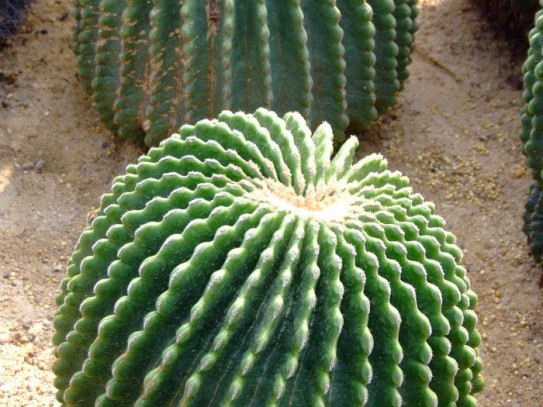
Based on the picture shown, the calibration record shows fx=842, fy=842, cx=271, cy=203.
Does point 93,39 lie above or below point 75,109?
above

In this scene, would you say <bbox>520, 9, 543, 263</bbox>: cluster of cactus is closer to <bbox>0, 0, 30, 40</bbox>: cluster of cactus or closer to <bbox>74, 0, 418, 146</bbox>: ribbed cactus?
<bbox>74, 0, 418, 146</bbox>: ribbed cactus

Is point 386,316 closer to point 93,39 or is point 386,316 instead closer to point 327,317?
point 327,317

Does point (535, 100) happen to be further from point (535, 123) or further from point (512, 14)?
point (512, 14)

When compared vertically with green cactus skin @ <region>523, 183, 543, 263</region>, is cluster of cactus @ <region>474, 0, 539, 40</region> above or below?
above

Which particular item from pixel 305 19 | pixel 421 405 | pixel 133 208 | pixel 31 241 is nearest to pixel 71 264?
pixel 133 208

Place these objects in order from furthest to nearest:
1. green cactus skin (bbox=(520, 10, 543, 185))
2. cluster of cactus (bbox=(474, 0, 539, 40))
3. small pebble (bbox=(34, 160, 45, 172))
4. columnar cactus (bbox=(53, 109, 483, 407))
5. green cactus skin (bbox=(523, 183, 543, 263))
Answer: cluster of cactus (bbox=(474, 0, 539, 40)) < small pebble (bbox=(34, 160, 45, 172)) < green cactus skin (bbox=(523, 183, 543, 263)) < green cactus skin (bbox=(520, 10, 543, 185)) < columnar cactus (bbox=(53, 109, 483, 407))

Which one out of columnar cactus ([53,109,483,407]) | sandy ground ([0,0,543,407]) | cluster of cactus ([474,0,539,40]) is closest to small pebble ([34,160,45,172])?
sandy ground ([0,0,543,407])
